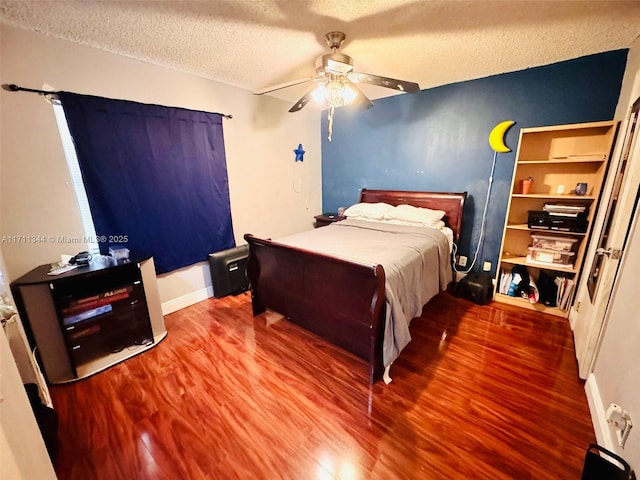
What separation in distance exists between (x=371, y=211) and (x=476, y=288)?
1.45 meters

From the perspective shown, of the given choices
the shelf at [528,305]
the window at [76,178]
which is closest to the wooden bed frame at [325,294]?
the window at [76,178]

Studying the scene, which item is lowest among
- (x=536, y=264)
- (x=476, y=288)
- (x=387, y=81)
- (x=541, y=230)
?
(x=476, y=288)

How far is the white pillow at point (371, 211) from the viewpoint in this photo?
3.25 meters

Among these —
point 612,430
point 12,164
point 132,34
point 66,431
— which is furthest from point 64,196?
point 612,430

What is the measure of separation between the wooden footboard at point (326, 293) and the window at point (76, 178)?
1.32 m

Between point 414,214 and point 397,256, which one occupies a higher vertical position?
point 414,214

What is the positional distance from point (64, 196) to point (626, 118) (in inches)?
171

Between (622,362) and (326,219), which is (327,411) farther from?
(326,219)

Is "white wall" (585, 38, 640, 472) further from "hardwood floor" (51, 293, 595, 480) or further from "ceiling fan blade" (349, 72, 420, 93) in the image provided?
"ceiling fan blade" (349, 72, 420, 93)

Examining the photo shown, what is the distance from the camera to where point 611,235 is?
176 cm

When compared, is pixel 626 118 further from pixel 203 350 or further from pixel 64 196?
pixel 64 196

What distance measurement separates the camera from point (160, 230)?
256 cm

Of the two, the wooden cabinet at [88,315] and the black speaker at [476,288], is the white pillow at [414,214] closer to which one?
the black speaker at [476,288]

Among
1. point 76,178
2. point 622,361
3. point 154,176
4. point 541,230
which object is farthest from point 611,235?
point 76,178
